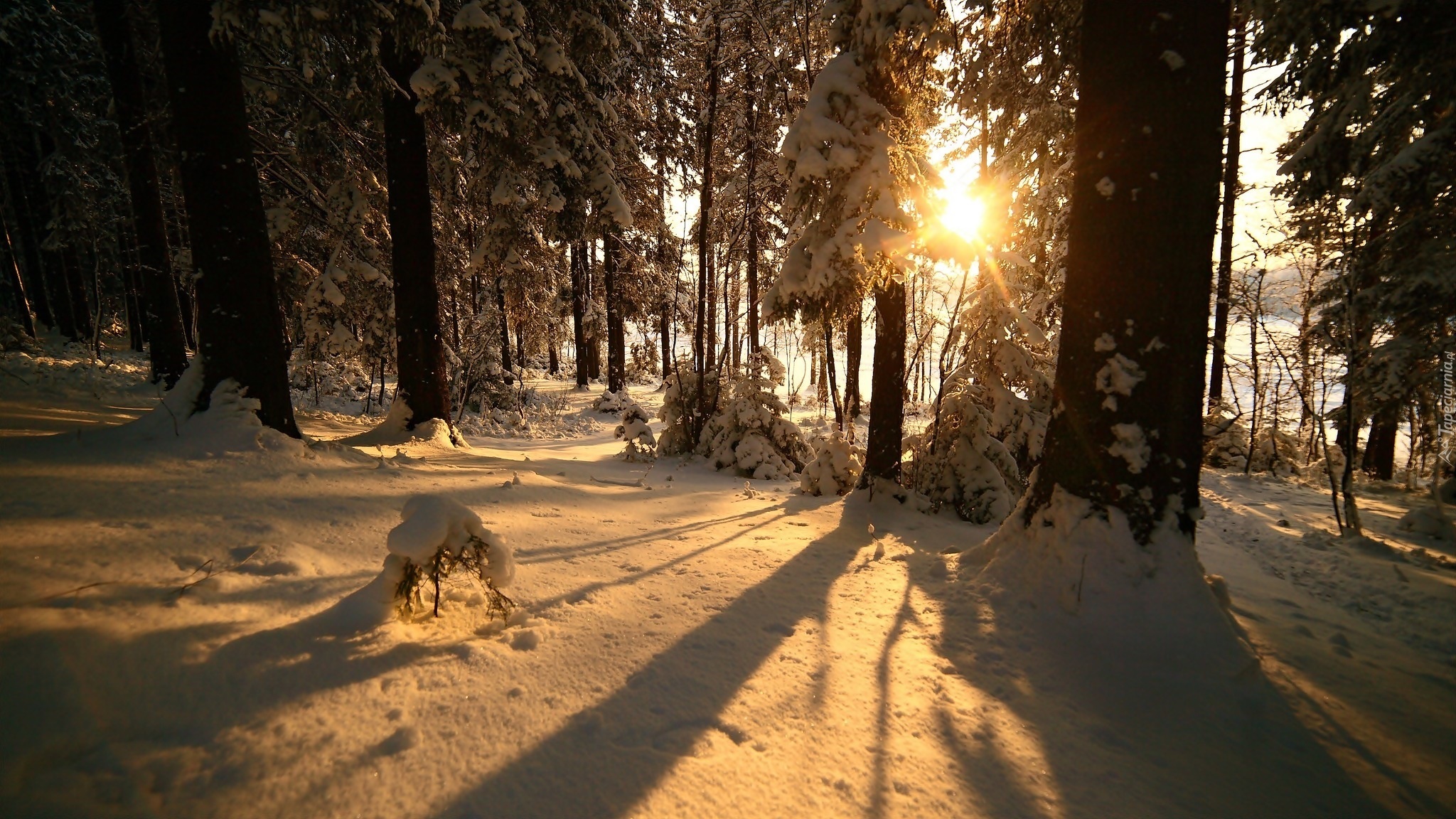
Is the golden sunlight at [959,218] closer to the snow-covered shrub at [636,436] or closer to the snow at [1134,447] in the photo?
the snow at [1134,447]

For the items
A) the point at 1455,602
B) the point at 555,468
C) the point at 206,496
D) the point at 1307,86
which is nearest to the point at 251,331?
the point at 206,496

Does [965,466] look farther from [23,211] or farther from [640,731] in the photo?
[23,211]

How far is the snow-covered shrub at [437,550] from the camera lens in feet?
7.88

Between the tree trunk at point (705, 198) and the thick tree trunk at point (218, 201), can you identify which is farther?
the tree trunk at point (705, 198)

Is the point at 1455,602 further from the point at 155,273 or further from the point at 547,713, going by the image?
the point at 155,273

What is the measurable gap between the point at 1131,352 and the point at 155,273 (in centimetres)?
1247

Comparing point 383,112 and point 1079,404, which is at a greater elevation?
point 383,112

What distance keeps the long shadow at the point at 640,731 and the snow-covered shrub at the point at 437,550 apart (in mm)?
813

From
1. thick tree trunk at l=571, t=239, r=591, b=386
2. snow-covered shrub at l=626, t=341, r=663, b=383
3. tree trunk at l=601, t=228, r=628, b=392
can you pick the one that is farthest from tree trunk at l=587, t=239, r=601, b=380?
snow-covered shrub at l=626, t=341, r=663, b=383

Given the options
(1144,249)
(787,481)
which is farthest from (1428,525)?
(787,481)

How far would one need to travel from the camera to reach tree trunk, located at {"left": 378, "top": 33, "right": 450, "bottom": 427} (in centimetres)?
702

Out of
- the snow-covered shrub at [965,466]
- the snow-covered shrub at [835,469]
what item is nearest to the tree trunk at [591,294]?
the snow-covered shrub at [835,469]

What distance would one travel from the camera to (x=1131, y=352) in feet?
10.9

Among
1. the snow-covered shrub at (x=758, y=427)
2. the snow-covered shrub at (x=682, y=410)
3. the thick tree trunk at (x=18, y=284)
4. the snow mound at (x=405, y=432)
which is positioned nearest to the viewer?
the snow mound at (x=405, y=432)
